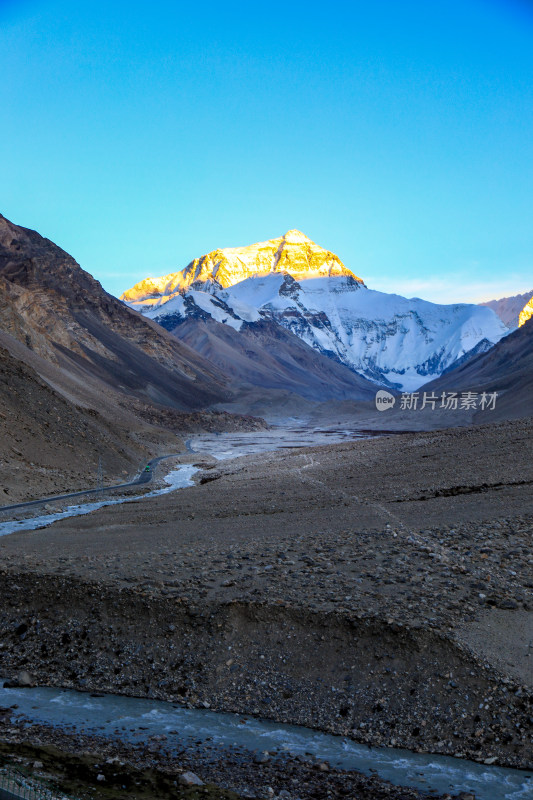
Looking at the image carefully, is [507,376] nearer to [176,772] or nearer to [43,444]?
[43,444]

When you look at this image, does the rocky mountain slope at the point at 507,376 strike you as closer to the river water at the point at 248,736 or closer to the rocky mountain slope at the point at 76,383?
the rocky mountain slope at the point at 76,383

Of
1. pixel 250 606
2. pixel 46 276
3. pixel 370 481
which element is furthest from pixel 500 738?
pixel 46 276

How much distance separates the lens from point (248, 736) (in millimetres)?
9117

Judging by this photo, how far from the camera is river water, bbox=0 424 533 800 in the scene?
26.4 feet

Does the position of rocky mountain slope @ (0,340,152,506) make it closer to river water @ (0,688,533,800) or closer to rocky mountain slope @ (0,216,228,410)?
river water @ (0,688,533,800)

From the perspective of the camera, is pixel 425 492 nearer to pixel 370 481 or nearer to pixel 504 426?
pixel 370 481

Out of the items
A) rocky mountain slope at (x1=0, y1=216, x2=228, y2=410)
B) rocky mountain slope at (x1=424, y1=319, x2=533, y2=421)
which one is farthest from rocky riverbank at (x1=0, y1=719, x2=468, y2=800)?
rocky mountain slope at (x1=424, y1=319, x2=533, y2=421)

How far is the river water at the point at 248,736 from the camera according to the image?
8055mm

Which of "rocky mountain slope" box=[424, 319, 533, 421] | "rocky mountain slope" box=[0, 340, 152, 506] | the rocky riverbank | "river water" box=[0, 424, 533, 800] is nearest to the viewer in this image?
the rocky riverbank

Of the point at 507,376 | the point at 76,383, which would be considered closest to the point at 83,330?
the point at 76,383

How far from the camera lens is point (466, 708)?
929 cm

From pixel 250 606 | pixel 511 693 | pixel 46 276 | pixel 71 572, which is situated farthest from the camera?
pixel 46 276

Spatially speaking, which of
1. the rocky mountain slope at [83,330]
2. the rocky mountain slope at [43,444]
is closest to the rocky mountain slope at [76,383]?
the rocky mountain slope at [43,444]

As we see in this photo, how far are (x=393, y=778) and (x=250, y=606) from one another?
4.45 meters
